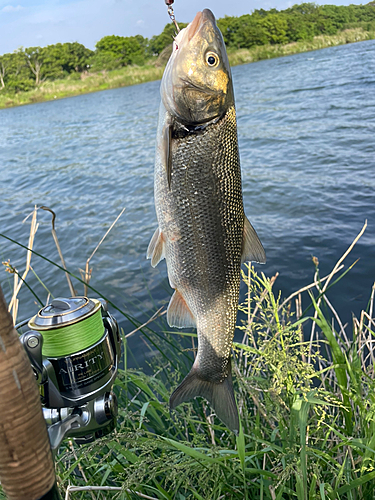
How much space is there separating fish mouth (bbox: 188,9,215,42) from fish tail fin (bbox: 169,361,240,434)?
5.03ft

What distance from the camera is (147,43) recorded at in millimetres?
50719

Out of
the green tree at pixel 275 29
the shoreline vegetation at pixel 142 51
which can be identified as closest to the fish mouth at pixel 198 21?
the shoreline vegetation at pixel 142 51

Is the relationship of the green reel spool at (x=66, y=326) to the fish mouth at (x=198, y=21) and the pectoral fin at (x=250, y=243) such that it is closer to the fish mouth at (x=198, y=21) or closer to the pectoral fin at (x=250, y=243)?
the pectoral fin at (x=250, y=243)

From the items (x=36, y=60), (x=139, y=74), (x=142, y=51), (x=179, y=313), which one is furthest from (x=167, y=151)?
(x=36, y=60)

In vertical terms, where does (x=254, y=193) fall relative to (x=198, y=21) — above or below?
below

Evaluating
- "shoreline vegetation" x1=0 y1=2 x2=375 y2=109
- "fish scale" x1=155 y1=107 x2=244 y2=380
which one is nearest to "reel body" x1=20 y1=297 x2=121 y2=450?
"fish scale" x1=155 y1=107 x2=244 y2=380

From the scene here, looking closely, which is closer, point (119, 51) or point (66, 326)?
point (66, 326)

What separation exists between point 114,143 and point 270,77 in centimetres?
1447

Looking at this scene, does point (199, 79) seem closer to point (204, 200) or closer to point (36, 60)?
point (204, 200)

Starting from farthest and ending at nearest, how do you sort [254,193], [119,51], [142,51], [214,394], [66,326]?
[119,51], [142,51], [254,193], [214,394], [66,326]

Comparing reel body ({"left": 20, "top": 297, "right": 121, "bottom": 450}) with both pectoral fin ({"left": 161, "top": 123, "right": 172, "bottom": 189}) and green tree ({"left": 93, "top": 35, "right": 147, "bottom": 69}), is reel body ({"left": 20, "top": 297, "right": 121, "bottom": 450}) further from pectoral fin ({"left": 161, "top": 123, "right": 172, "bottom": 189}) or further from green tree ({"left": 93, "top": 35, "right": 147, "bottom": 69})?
green tree ({"left": 93, "top": 35, "right": 147, "bottom": 69})

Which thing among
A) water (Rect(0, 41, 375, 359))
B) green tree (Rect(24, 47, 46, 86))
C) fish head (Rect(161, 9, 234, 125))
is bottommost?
water (Rect(0, 41, 375, 359))

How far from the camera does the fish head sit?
6.11 feet

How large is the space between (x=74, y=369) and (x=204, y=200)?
0.88 metres
